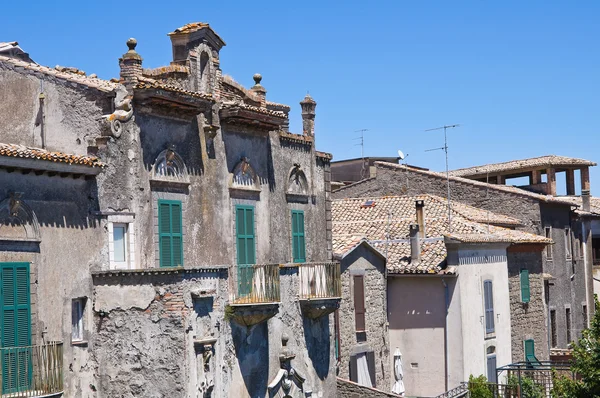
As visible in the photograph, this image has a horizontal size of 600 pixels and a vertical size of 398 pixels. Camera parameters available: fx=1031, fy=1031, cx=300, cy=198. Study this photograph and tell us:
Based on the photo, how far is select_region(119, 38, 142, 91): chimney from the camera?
22422 millimetres

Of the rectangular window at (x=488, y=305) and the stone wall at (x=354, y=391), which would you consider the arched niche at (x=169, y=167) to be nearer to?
the stone wall at (x=354, y=391)

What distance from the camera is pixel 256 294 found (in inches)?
942

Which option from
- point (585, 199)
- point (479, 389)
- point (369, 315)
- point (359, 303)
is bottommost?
point (479, 389)

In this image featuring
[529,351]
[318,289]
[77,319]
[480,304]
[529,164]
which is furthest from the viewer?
[529,164]

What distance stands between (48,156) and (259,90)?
973 cm

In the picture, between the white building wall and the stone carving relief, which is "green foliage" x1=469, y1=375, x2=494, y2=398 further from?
the stone carving relief

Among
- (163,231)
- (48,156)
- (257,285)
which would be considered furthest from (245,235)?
(48,156)

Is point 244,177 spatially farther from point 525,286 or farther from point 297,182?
point 525,286

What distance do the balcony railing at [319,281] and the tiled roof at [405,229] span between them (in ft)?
16.9

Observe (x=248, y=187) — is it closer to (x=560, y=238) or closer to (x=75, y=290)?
(x=75, y=290)

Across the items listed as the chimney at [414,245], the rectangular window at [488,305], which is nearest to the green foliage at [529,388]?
the rectangular window at [488,305]

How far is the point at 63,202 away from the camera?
2050 cm

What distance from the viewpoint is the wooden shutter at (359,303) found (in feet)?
110

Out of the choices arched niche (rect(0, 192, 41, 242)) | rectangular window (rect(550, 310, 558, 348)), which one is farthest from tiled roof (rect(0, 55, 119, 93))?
rectangular window (rect(550, 310, 558, 348))
